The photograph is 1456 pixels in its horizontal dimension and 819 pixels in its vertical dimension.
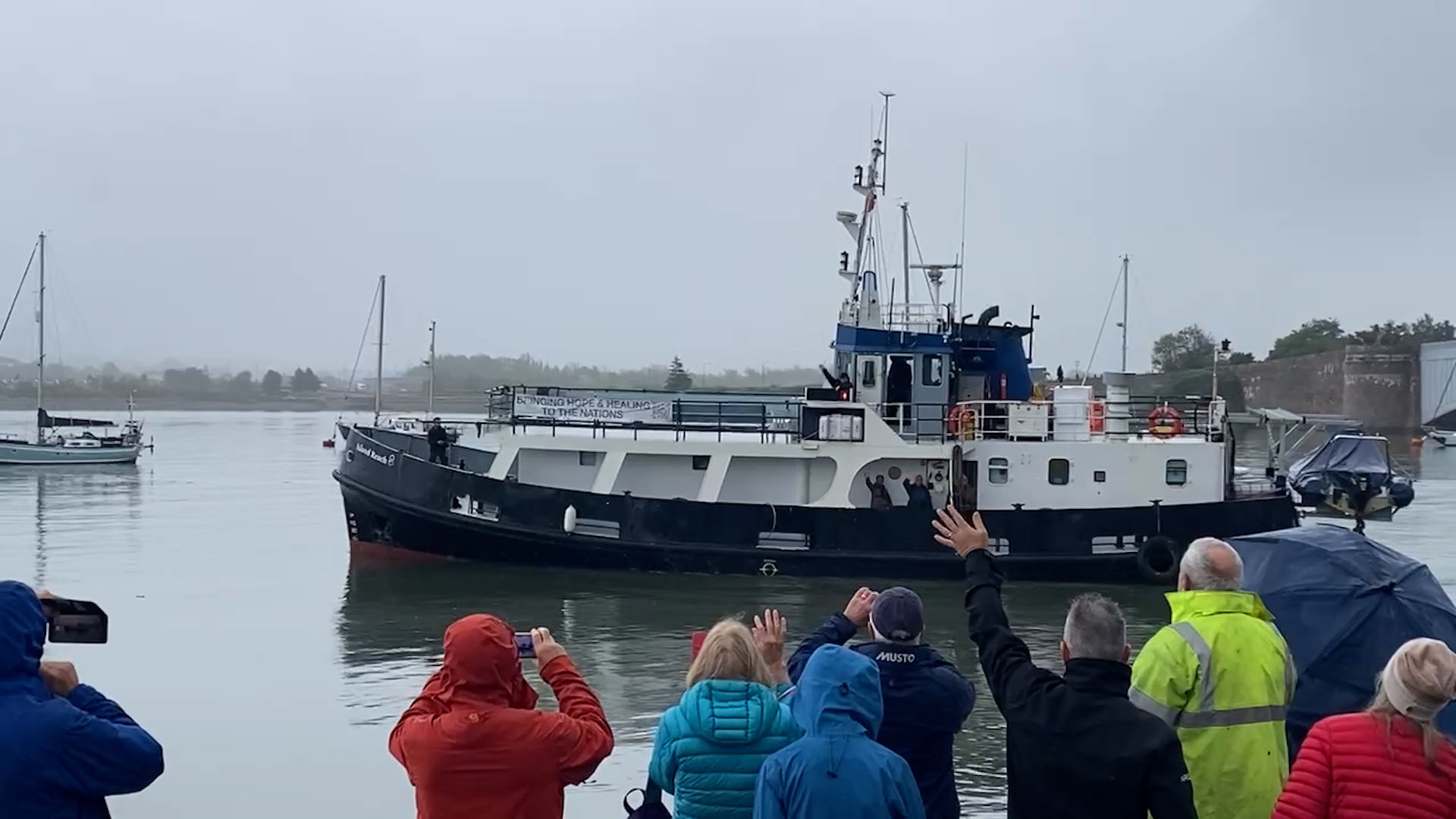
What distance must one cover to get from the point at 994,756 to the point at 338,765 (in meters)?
4.54

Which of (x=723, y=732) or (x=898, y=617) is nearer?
(x=723, y=732)

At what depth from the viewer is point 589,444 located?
58.7 feet

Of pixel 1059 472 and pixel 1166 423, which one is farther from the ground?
pixel 1166 423

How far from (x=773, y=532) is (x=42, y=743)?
1400 centimetres

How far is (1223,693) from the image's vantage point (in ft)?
12.9

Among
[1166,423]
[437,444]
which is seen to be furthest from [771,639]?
[1166,423]

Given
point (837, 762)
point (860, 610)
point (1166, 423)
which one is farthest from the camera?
point (1166, 423)

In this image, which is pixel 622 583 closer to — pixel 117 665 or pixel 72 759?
pixel 117 665

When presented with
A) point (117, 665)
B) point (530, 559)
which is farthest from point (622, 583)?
point (117, 665)

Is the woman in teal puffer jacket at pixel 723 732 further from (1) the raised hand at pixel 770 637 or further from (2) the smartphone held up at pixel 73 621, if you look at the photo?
(2) the smartphone held up at pixel 73 621

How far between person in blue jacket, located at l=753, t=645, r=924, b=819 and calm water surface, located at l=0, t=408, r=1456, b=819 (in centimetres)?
475

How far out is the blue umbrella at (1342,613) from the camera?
15.1 ft

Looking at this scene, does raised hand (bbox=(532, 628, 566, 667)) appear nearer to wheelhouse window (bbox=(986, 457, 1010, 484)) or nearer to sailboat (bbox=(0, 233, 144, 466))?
wheelhouse window (bbox=(986, 457, 1010, 484))

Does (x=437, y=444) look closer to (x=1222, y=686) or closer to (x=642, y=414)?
(x=642, y=414)
